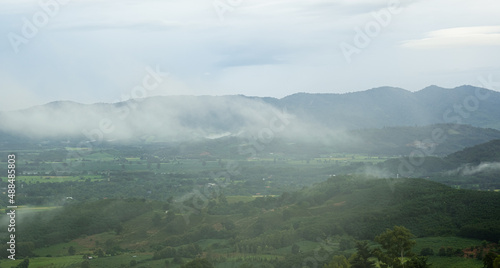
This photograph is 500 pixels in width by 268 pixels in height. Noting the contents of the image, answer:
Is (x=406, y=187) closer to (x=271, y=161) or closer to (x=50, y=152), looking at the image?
(x=271, y=161)

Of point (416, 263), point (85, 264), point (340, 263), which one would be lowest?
point (85, 264)

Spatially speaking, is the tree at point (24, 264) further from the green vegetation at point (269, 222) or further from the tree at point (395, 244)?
the tree at point (395, 244)

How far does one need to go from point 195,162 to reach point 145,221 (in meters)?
71.2

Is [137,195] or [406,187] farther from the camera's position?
[137,195]

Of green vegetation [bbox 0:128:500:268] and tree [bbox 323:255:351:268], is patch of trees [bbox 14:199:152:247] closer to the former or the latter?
green vegetation [bbox 0:128:500:268]

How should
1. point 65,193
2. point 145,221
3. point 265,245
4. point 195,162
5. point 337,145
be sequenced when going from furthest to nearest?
point 337,145
point 195,162
point 65,193
point 145,221
point 265,245

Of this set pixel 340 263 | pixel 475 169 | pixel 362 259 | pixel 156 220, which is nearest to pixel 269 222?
pixel 156 220

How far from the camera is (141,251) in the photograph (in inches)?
2200

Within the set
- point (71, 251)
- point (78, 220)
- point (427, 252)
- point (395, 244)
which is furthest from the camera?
point (78, 220)

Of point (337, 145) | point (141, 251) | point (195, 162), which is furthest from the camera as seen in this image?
point (337, 145)

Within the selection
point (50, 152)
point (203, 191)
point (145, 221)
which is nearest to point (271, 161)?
point (203, 191)

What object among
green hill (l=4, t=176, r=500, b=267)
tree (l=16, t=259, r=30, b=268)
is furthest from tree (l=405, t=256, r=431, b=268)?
tree (l=16, t=259, r=30, b=268)

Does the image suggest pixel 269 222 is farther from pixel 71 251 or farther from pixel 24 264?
pixel 24 264

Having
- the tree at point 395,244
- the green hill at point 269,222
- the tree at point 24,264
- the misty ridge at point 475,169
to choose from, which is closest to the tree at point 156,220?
the green hill at point 269,222
